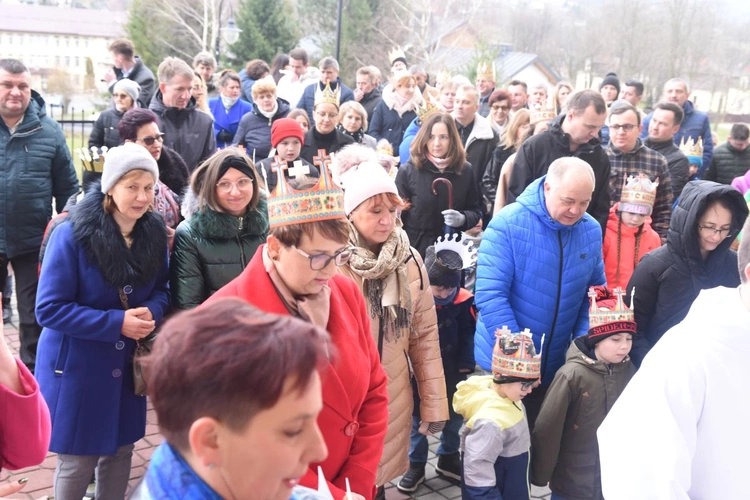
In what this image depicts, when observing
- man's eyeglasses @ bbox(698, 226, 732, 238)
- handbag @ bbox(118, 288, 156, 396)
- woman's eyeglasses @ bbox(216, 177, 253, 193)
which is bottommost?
handbag @ bbox(118, 288, 156, 396)

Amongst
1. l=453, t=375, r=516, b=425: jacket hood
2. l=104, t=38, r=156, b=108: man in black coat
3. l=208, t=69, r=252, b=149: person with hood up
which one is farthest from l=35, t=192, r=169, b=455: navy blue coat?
l=208, t=69, r=252, b=149: person with hood up

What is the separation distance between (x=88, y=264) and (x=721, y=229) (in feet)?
11.5

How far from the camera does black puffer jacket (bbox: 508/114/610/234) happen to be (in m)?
5.44

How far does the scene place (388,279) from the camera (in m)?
3.55

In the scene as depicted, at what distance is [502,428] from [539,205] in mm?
1330

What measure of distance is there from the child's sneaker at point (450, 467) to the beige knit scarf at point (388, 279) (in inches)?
59.6

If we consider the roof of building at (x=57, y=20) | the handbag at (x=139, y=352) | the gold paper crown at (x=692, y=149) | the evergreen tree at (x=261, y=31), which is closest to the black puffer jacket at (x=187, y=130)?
the handbag at (x=139, y=352)

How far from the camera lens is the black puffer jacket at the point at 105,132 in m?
6.37

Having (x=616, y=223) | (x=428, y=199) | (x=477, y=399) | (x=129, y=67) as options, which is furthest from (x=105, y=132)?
(x=616, y=223)

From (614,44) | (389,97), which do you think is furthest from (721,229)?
(614,44)

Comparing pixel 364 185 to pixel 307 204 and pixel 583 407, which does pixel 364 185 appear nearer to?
pixel 307 204

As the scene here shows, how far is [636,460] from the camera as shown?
1.97 metres

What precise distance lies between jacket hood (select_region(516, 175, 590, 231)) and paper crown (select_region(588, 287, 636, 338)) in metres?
0.48

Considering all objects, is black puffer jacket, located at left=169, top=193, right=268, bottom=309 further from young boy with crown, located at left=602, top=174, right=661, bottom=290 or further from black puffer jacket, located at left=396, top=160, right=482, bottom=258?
young boy with crown, located at left=602, top=174, right=661, bottom=290
